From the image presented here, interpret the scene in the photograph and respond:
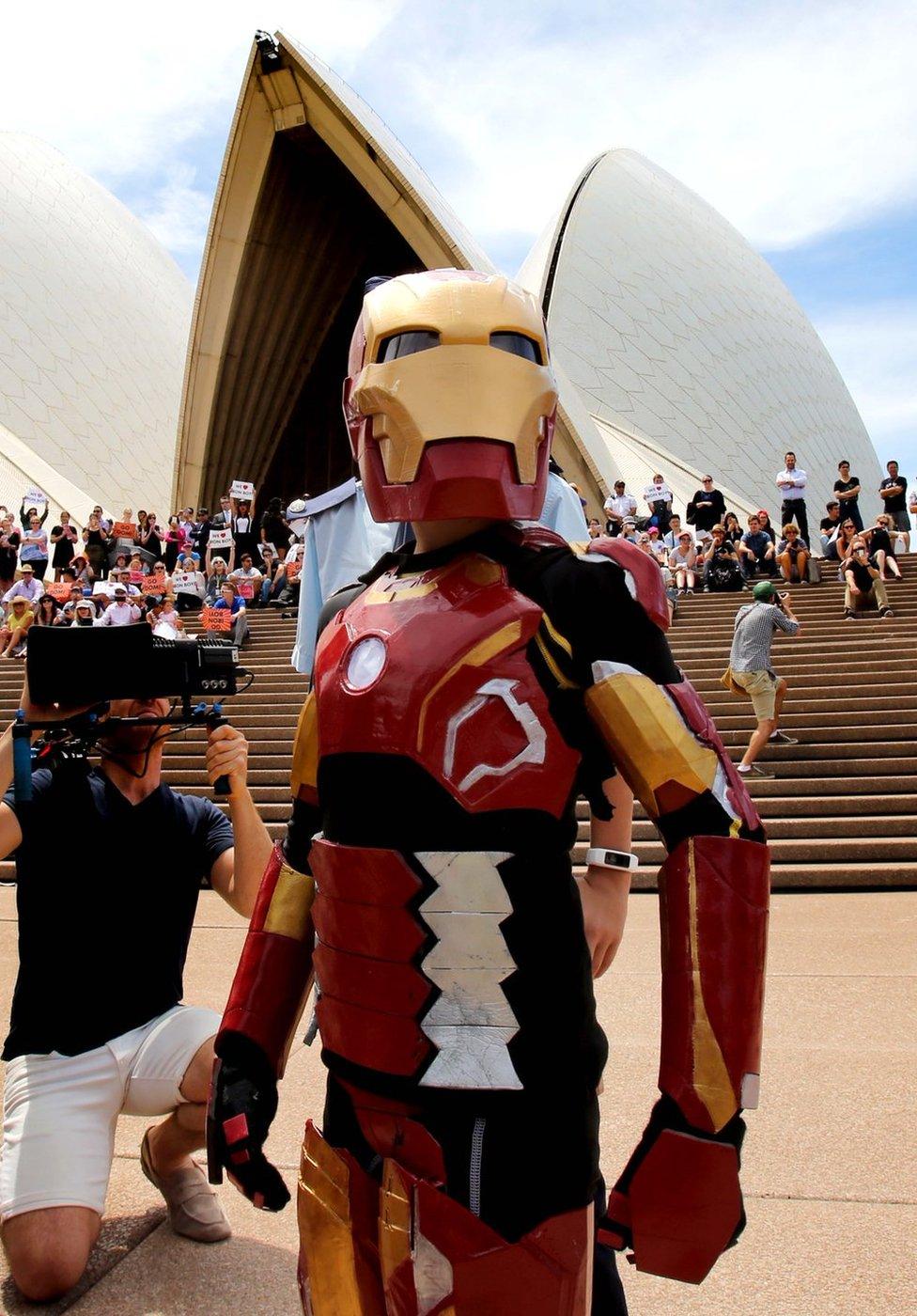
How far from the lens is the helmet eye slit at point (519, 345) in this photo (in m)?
1.50

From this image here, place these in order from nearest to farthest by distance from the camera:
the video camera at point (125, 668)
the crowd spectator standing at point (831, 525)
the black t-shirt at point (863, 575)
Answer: the video camera at point (125, 668)
the black t-shirt at point (863, 575)
the crowd spectator standing at point (831, 525)

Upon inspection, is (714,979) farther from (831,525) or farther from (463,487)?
(831,525)

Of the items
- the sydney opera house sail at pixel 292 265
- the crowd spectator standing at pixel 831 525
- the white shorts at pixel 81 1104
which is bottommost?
the white shorts at pixel 81 1104

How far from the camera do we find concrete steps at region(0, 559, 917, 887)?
21.4 ft

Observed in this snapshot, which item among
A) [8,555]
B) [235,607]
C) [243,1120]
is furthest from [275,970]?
[8,555]

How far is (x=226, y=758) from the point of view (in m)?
A: 2.22

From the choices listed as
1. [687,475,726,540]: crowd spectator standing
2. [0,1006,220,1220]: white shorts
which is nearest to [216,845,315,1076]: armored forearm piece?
Result: [0,1006,220,1220]: white shorts

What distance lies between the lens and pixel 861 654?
9609 millimetres

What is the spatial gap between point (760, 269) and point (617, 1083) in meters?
35.5

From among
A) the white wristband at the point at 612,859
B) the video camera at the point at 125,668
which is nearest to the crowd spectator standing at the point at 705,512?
the video camera at the point at 125,668

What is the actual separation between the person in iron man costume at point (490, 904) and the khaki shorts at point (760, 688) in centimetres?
655

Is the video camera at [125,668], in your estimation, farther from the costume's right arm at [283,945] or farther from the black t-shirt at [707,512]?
the black t-shirt at [707,512]

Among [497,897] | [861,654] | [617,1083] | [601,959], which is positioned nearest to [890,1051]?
[617,1083]

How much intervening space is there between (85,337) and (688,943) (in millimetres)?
33979
